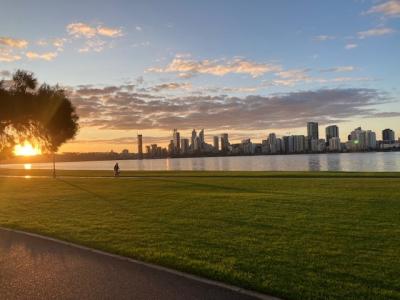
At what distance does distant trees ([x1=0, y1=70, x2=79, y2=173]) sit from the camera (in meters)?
12.9

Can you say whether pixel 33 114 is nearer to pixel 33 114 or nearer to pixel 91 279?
pixel 33 114

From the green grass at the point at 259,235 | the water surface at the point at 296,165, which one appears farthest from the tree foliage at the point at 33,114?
the water surface at the point at 296,165

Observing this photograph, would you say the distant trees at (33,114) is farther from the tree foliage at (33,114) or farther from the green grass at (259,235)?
the green grass at (259,235)

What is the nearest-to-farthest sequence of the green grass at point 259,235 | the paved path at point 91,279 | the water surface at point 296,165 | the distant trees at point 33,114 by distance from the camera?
1. the paved path at point 91,279
2. the green grass at point 259,235
3. the distant trees at point 33,114
4. the water surface at point 296,165

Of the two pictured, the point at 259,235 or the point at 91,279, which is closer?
the point at 91,279

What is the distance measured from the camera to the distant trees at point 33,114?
1288 cm

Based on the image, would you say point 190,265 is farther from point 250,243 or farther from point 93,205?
point 93,205

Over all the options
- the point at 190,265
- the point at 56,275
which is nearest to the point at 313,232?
the point at 190,265

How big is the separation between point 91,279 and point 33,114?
819 cm

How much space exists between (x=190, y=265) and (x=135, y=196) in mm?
12255

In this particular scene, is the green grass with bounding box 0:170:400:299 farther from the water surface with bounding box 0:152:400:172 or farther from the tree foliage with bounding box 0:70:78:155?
the water surface with bounding box 0:152:400:172

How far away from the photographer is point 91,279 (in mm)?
6445

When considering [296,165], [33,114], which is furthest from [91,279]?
[296,165]

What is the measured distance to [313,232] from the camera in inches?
374
